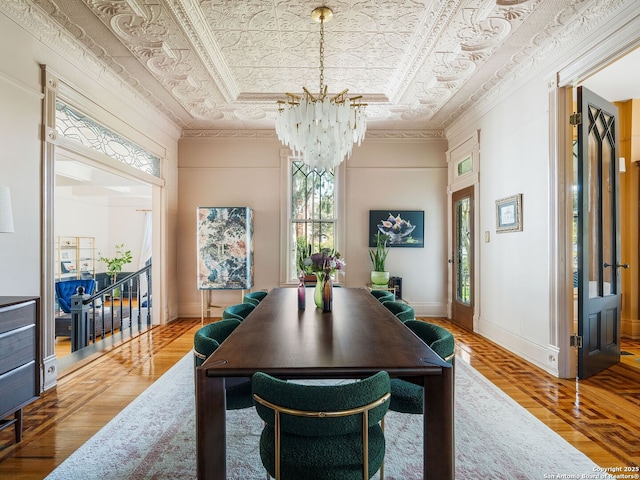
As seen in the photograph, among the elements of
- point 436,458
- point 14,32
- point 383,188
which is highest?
point 14,32

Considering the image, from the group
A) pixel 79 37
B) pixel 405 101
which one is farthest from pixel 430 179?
pixel 79 37

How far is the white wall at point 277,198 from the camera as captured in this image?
578 cm

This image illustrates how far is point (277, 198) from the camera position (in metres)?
5.80

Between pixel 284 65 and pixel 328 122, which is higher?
pixel 284 65

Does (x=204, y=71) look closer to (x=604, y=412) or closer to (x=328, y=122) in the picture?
(x=328, y=122)

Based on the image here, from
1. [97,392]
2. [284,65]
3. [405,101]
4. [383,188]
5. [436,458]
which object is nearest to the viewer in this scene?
[436,458]

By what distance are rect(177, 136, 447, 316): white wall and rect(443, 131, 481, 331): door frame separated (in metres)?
0.13

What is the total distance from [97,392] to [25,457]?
887mm

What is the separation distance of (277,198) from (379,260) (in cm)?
197

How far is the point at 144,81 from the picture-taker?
4.00m

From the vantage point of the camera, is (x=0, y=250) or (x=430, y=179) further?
(x=430, y=179)

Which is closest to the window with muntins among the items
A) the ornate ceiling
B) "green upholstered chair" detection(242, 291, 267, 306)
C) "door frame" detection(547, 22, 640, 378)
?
the ornate ceiling

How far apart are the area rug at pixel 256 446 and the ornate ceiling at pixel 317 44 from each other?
121 inches

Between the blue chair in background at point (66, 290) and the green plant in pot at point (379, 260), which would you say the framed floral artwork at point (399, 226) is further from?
the blue chair in background at point (66, 290)
